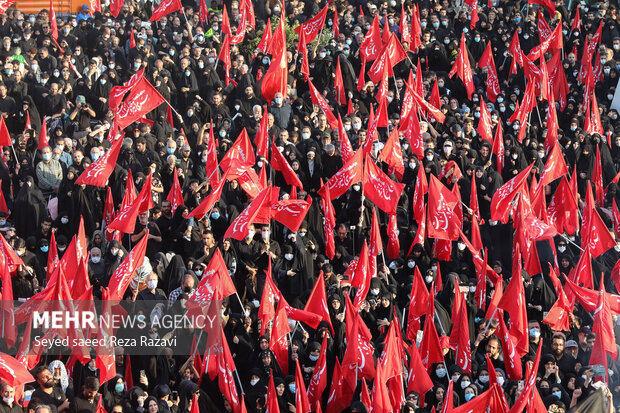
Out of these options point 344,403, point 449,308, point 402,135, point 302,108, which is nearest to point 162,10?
point 302,108

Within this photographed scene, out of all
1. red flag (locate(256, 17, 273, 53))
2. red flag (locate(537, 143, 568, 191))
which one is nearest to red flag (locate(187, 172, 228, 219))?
red flag (locate(537, 143, 568, 191))

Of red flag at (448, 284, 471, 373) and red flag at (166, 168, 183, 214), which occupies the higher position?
red flag at (166, 168, 183, 214)

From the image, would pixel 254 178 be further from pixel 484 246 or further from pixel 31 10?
pixel 31 10

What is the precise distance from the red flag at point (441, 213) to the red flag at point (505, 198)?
1.82 ft

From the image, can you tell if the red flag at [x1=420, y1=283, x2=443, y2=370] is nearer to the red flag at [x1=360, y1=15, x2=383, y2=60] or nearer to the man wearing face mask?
the man wearing face mask

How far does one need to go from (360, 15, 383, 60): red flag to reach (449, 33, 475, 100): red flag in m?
1.18

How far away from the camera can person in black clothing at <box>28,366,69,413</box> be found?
37.7ft

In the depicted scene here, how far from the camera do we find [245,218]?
1466 centimetres

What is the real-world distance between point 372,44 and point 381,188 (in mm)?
5213

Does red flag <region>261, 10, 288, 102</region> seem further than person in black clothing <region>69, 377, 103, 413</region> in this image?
Yes

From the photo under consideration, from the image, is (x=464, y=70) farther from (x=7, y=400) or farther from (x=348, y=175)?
(x=7, y=400)

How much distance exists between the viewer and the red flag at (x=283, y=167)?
16.0 m

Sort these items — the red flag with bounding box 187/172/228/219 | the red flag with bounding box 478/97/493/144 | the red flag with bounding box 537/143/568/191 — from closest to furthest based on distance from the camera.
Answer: the red flag with bounding box 187/172/228/219, the red flag with bounding box 537/143/568/191, the red flag with bounding box 478/97/493/144

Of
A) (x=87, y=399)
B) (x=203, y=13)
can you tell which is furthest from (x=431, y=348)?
(x=203, y=13)
